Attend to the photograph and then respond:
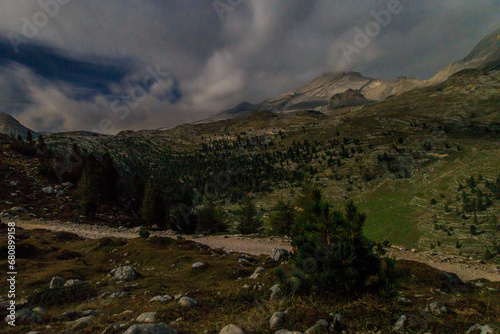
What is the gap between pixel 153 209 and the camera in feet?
143

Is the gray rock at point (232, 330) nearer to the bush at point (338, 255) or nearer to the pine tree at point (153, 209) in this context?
the bush at point (338, 255)

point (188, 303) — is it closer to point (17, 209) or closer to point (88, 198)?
point (88, 198)

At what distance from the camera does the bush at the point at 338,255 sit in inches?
245

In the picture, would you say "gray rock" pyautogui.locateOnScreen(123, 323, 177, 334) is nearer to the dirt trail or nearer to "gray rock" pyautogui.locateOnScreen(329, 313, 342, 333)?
"gray rock" pyautogui.locateOnScreen(329, 313, 342, 333)

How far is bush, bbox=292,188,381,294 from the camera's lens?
6.22 metres

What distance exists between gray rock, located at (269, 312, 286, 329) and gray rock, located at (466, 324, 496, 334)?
3.37 meters

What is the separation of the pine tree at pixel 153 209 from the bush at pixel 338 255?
41.8m

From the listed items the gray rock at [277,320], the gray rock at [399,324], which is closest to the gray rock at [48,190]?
the gray rock at [277,320]

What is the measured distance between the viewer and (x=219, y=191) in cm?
16662

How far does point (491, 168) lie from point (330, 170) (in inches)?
2768

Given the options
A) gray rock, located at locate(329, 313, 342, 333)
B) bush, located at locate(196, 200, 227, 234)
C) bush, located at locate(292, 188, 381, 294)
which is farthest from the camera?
bush, located at locate(196, 200, 227, 234)

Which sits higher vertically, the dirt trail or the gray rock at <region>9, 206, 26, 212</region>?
the gray rock at <region>9, 206, 26, 212</region>

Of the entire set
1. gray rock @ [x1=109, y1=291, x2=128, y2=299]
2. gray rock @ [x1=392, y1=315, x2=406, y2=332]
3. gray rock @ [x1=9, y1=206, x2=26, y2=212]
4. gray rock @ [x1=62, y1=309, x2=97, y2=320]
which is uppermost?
gray rock @ [x1=9, y1=206, x2=26, y2=212]

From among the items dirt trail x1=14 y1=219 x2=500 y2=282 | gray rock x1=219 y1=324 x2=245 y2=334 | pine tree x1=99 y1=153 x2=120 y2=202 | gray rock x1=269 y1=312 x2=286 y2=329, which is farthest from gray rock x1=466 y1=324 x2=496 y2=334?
pine tree x1=99 y1=153 x2=120 y2=202
